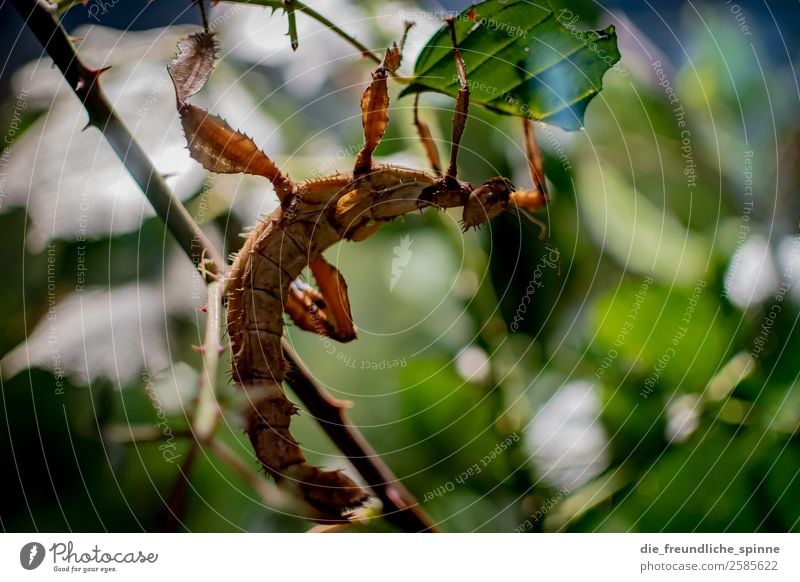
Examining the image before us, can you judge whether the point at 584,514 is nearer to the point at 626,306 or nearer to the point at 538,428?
the point at 538,428

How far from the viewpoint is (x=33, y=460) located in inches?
27.5

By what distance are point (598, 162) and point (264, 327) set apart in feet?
1.49

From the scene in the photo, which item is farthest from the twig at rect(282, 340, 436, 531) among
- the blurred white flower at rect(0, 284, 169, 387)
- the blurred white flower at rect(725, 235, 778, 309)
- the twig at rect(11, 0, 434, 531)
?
the blurred white flower at rect(725, 235, 778, 309)

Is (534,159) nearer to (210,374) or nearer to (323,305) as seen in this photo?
(323,305)

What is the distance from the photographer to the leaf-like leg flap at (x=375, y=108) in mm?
540

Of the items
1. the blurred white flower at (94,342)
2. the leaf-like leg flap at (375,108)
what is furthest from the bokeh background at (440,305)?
the leaf-like leg flap at (375,108)

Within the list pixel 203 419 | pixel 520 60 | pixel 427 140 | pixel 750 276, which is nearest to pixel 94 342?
pixel 203 419

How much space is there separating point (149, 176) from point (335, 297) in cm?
18

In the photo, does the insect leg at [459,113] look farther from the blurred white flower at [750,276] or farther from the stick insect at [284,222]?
the blurred white flower at [750,276]

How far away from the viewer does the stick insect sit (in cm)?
54

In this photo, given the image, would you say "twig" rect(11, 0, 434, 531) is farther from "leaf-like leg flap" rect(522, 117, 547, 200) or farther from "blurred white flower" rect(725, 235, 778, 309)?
"blurred white flower" rect(725, 235, 778, 309)
